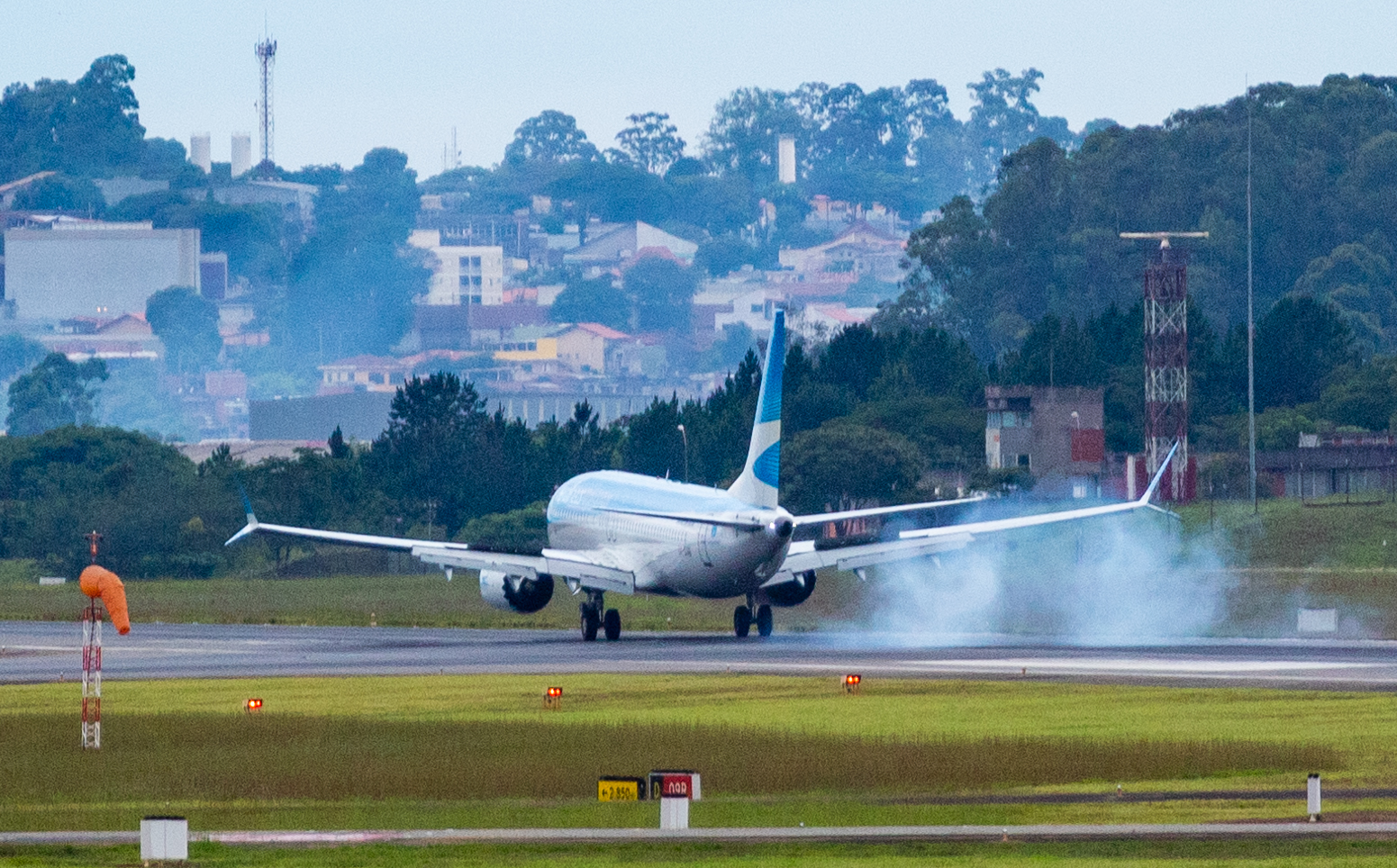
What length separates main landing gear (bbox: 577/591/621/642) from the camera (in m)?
77.7

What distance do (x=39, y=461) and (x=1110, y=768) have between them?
6433 inches

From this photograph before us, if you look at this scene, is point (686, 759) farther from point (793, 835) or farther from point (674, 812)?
point (793, 835)

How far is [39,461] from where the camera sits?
19475 cm

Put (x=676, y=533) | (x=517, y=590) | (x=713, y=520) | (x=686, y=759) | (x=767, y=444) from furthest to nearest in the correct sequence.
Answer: (x=517, y=590) < (x=676, y=533) < (x=767, y=444) < (x=713, y=520) < (x=686, y=759)

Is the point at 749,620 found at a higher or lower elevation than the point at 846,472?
lower

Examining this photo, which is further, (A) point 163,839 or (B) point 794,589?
(B) point 794,589

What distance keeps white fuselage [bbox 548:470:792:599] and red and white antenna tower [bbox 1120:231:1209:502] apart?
6521cm

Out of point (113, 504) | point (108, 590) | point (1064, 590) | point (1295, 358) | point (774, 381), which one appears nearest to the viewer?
point (108, 590)

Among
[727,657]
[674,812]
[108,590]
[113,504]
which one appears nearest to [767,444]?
[727,657]

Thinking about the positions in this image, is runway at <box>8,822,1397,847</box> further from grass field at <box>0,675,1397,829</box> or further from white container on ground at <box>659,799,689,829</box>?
grass field at <box>0,675,1397,829</box>

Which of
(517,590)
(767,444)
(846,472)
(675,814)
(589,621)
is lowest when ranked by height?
(589,621)

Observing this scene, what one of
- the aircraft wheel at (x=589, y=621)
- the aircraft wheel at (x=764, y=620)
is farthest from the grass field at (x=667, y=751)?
the aircraft wheel at (x=764, y=620)

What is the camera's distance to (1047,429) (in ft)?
531

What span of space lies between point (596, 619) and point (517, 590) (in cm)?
301
